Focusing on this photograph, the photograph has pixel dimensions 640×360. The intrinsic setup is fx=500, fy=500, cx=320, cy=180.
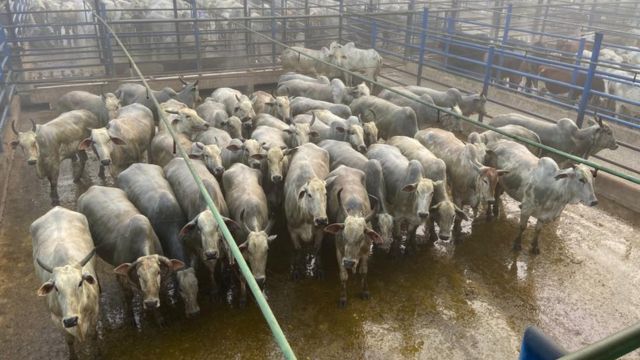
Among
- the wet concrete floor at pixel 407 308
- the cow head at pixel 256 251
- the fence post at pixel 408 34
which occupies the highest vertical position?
the fence post at pixel 408 34

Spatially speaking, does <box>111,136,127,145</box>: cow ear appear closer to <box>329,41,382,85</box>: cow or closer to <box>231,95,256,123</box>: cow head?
<box>231,95,256,123</box>: cow head

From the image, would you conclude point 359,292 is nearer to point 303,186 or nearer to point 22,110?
point 303,186

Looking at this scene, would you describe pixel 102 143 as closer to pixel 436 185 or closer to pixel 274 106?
pixel 274 106

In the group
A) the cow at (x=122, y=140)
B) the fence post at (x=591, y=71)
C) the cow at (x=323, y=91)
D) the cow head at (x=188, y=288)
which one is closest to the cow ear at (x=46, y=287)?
the cow head at (x=188, y=288)

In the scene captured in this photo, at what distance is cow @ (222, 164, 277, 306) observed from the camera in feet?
18.9

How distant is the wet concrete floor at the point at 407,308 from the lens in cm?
546

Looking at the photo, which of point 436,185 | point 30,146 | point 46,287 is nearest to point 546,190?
point 436,185

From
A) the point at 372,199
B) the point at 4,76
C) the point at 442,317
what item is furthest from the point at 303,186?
the point at 4,76

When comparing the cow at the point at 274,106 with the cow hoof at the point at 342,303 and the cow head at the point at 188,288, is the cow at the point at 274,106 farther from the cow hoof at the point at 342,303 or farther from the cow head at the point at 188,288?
the cow head at the point at 188,288

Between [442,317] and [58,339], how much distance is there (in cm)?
435

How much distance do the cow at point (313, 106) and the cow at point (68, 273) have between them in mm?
5682

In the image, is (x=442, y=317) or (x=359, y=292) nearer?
(x=442, y=317)

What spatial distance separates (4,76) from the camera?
1162cm

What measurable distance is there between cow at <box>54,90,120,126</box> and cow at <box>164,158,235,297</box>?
3.70m
